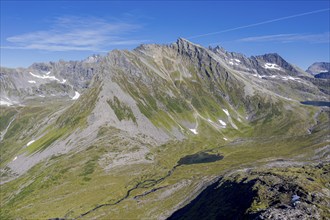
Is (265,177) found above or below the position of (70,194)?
above

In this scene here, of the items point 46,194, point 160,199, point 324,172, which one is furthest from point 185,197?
point 46,194

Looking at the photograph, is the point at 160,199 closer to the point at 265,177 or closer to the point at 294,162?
the point at 265,177

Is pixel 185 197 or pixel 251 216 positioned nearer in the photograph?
pixel 251 216

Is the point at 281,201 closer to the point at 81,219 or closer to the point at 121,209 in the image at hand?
the point at 121,209

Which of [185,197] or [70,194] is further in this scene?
[70,194]

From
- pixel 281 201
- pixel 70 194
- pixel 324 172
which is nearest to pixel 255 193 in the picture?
pixel 281 201

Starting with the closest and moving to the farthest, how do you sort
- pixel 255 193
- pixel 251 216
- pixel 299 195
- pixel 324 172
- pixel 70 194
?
pixel 251 216 < pixel 299 195 < pixel 255 193 < pixel 324 172 < pixel 70 194

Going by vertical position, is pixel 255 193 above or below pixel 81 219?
above

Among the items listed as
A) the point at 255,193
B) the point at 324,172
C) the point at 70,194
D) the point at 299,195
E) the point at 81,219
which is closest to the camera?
the point at 299,195

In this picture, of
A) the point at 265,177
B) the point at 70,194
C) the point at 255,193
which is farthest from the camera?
the point at 70,194
